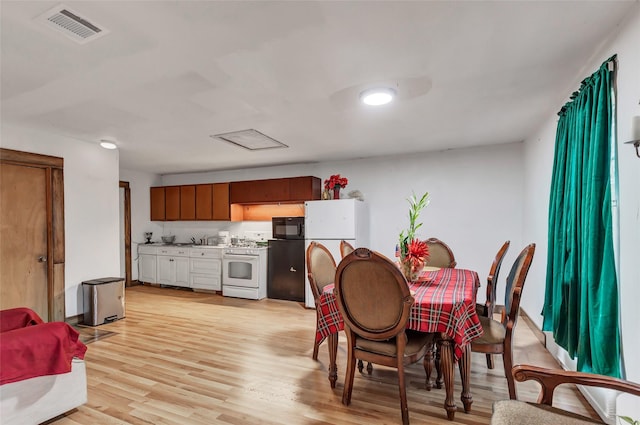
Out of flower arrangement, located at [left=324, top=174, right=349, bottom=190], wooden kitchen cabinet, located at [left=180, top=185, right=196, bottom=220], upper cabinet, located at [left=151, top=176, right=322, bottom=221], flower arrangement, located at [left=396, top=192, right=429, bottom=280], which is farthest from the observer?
wooden kitchen cabinet, located at [left=180, top=185, right=196, bottom=220]

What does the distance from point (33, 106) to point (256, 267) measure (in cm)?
347

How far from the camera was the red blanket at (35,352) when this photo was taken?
1809 mm

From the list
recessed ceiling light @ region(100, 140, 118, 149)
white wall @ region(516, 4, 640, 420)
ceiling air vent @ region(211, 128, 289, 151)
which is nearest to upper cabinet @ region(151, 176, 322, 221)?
ceiling air vent @ region(211, 128, 289, 151)

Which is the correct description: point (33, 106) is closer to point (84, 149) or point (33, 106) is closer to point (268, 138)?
point (84, 149)

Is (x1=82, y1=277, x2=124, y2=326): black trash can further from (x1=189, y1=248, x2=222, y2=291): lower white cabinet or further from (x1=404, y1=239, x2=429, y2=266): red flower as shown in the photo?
(x1=404, y1=239, x2=429, y2=266): red flower

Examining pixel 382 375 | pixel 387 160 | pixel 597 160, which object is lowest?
pixel 382 375

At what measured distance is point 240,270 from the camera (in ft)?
18.2

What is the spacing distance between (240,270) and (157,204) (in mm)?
2647

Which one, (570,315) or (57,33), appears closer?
(57,33)

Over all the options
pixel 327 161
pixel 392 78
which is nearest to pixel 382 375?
pixel 392 78

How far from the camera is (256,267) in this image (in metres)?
5.40

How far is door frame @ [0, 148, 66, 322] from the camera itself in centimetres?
371

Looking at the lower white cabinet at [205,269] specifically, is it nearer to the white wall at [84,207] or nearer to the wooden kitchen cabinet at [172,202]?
the wooden kitchen cabinet at [172,202]

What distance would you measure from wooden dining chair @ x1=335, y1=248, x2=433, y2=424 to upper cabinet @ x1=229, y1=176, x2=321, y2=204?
3.37 metres
